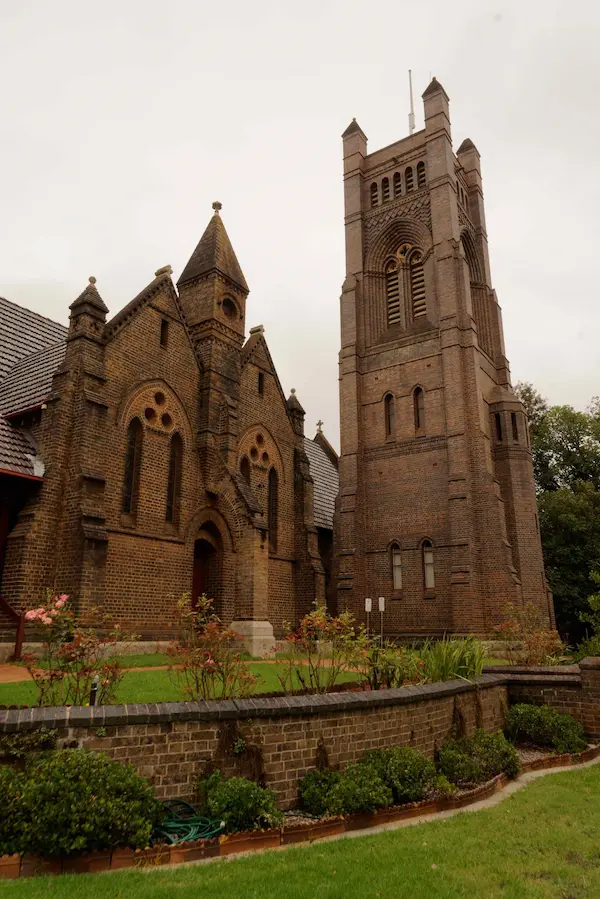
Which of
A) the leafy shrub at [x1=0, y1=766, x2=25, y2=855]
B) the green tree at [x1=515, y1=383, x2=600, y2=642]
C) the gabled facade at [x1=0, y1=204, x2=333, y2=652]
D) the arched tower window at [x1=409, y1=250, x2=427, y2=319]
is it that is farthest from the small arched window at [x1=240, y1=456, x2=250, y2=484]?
the green tree at [x1=515, y1=383, x2=600, y2=642]

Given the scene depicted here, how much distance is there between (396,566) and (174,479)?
12.1m

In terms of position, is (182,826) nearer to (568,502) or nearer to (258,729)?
(258,729)

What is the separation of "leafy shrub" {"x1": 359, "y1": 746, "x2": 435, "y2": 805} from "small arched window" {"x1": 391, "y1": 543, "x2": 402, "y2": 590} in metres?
19.4

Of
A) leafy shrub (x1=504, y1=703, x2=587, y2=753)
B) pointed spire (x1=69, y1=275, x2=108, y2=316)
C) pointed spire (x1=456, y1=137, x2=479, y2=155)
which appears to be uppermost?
pointed spire (x1=456, y1=137, x2=479, y2=155)

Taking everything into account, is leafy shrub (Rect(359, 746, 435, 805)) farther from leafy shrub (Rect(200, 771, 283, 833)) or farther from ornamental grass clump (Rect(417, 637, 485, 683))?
ornamental grass clump (Rect(417, 637, 485, 683))

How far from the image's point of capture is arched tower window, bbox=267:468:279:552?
78.5 ft

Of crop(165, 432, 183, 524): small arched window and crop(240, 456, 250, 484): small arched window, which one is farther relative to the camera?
crop(240, 456, 250, 484): small arched window

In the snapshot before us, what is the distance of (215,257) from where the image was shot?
23.4m

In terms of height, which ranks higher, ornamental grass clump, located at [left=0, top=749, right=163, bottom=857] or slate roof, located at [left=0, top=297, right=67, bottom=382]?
slate roof, located at [left=0, top=297, right=67, bottom=382]

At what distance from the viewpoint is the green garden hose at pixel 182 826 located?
6281 millimetres

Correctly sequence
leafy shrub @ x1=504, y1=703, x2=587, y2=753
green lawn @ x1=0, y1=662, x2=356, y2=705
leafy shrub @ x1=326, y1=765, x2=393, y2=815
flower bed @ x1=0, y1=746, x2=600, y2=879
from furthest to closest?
leafy shrub @ x1=504, y1=703, x2=587, y2=753 < green lawn @ x1=0, y1=662, x2=356, y2=705 < leafy shrub @ x1=326, y1=765, x2=393, y2=815 < flower bed @ x1=0, y1=746, x2=600, y2=879

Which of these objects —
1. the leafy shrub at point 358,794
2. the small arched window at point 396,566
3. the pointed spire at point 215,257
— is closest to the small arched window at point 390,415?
the small arched window at point 396,566

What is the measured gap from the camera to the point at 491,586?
2506cm

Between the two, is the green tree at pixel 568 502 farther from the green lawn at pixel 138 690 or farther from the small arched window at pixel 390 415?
the green lawn at pixel 138 690
